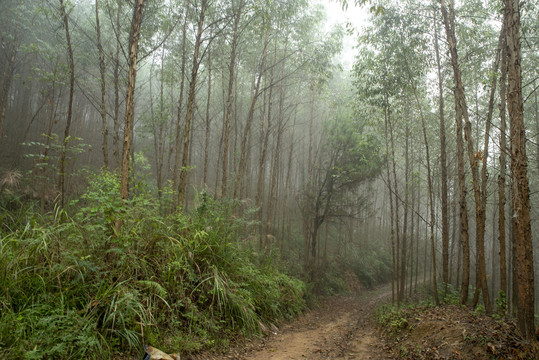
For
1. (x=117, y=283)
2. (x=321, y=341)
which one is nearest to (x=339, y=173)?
(x=321, y=341)

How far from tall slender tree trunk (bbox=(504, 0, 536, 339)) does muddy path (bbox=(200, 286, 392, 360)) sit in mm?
1926

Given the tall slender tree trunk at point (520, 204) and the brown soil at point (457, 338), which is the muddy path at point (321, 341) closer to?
the brown soil at point (457, 338)

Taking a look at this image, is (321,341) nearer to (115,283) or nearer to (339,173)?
(115,283)

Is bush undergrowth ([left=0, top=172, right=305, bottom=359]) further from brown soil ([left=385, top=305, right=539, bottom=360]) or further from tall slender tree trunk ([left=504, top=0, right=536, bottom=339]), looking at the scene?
tall slender tree trunk ([left=504, top=0, right=536, bottom=339])

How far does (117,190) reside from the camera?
12.5 feet

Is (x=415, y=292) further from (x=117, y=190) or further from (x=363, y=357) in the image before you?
(x=117, y=190)

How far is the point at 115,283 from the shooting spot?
3.61 m

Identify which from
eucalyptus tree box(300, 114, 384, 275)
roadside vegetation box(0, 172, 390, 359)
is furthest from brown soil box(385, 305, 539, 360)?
eucalyptus tree box(300, 114, 384, 275)

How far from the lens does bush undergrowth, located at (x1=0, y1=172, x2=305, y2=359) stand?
9.37 feet

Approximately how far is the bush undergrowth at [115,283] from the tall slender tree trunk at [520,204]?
11.8ft

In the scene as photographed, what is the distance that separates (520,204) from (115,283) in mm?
4985

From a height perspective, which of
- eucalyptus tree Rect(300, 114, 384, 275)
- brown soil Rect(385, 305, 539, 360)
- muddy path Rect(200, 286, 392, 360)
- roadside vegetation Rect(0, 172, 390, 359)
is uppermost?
eucalyptus tree Rect(300, 114, 384, 275)

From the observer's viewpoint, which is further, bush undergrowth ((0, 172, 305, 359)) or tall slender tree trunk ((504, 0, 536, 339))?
tall slender tree trunk ((504, 0, 536, 339))

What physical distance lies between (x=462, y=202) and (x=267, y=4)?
6508 millimetres
